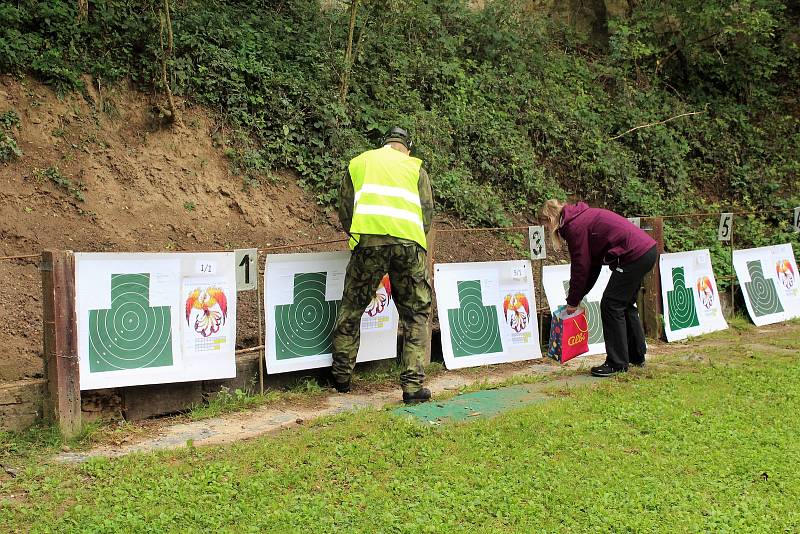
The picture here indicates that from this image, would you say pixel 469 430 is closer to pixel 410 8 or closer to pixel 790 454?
pixel 790 454

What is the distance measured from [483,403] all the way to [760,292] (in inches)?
235

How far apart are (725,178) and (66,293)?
12692mm

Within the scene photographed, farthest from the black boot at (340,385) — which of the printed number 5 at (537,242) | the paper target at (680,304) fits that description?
the paper target at (680,304)

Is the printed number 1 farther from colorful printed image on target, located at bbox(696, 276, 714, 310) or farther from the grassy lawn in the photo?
colorful printed image on target, located at bbox(696, 276, 714, 310)

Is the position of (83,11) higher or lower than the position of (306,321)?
higher

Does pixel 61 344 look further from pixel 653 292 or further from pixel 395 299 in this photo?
pixel 653 292

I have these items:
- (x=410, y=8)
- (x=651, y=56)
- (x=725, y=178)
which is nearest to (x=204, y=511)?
(x=410, y=8)

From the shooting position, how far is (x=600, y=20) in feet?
54.0

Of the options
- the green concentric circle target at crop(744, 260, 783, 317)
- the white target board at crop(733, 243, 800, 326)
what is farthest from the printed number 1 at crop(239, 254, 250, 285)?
the green concentric circle target at crop(744, 260, 783, 317)

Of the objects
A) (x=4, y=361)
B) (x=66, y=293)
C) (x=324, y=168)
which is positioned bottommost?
(x=4, y=361)

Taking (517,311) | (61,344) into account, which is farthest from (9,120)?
(517,311)

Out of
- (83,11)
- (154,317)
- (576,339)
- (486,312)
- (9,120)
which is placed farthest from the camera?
(83,11)

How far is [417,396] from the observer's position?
5910mm

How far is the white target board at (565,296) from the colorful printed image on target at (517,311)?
0.37m
